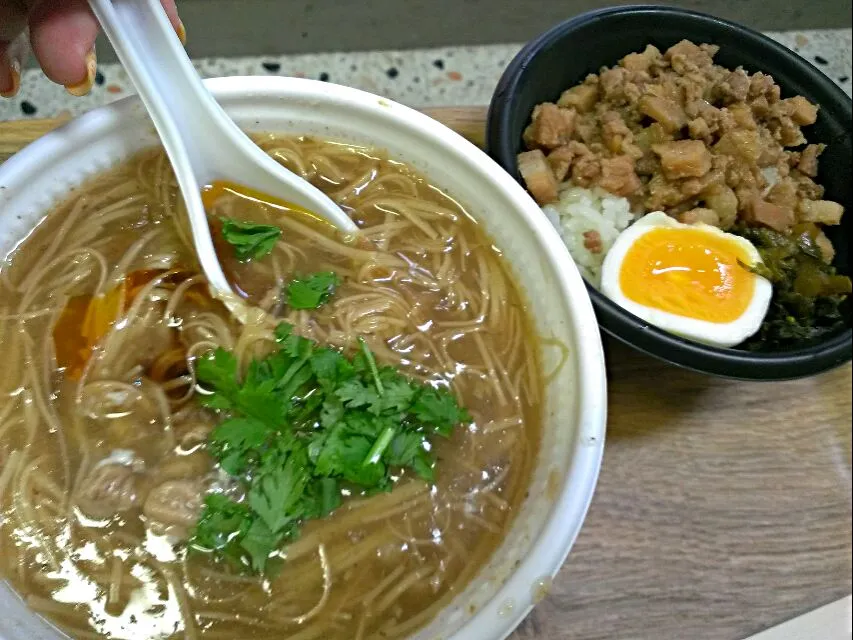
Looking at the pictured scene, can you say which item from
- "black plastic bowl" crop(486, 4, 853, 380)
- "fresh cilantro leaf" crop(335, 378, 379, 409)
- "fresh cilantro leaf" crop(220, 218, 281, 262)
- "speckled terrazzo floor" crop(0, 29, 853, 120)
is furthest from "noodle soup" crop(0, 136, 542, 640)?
"speckled terrazzo floor" crop(0, 29, 853, 120)

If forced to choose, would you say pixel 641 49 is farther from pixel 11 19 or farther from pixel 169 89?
pixel 11 19

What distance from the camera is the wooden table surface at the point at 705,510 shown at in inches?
50.1

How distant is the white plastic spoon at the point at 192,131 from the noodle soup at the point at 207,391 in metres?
0.04

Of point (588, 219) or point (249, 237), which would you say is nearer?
point (249, 237)

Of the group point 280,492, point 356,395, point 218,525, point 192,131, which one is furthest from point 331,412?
point 192,131

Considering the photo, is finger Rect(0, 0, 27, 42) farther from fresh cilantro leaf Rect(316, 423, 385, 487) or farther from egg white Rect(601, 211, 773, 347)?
egg white Rect(601, 211, 773, 347)

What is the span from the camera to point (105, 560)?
1.09 meters

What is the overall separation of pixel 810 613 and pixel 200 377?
1.27m

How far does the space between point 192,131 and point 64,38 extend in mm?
244

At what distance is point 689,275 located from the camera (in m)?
1.49

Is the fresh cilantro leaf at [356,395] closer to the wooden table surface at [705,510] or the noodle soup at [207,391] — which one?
the noodle soup at [207,391]

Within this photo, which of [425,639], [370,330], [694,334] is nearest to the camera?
[425,639]

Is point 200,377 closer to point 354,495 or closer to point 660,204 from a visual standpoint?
point 354,495

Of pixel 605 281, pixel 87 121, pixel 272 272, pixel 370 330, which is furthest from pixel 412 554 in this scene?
pixel 87 121
